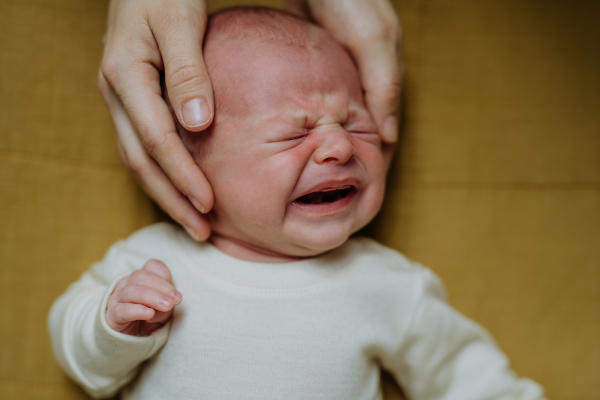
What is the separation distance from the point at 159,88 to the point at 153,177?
0.17 meters

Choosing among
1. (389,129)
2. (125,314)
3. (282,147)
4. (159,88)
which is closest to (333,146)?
(282,147)

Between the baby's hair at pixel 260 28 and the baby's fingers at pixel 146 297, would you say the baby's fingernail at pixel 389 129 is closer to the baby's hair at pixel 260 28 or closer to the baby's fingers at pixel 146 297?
the baby's hair at pixel 260 28

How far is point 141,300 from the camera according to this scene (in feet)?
2.66

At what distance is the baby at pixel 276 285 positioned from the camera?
0.86 metres

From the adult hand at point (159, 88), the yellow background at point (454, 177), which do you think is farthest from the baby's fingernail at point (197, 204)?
the yellow background at point (454, 177)

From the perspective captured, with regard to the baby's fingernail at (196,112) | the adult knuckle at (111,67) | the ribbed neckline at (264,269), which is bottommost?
the ribbed neckline at (264,269)

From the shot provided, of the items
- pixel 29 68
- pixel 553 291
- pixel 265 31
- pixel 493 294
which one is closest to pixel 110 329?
pixel 265 31

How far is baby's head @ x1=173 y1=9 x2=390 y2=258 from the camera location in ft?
2.82

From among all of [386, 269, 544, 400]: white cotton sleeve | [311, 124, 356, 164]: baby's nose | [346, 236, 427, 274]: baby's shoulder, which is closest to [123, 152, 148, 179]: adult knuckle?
[311, 124, 356, 164]: baby's nose

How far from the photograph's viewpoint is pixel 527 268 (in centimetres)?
116

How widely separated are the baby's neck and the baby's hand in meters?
0.14

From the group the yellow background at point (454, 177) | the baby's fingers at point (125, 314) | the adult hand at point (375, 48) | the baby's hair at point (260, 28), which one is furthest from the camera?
the yellow background at point (454, 177)

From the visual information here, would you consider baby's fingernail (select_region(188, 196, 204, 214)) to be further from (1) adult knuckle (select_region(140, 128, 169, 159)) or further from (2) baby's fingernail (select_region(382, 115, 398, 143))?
(2) baby's fingernail (select_region(382, 115, 398, 143))

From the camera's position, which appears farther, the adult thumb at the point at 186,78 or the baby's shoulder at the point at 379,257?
the baby's shoulder at the point at 379,257
